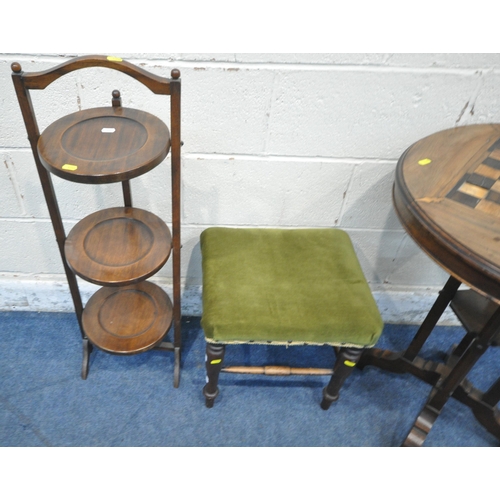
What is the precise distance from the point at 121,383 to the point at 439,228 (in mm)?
1306

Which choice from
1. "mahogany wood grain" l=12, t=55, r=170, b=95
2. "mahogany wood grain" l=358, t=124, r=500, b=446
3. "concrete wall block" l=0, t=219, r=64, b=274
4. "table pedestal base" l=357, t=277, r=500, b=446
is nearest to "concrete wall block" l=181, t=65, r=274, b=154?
"mahogany wood grain" l=12, t=55, r=170, b=95

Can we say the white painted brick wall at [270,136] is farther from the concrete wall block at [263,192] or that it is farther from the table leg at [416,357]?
the table leg at [416,357]

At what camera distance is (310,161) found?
4.84 ft

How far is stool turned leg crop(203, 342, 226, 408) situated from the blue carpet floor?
99 millimetres

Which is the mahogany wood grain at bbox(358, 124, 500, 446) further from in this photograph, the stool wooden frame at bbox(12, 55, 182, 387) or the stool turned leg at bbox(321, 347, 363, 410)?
the stool wooden frame at bbox(12, 55, 182, 387)

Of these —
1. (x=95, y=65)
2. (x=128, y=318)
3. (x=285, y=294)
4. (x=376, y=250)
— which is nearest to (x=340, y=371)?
(x=285, y=294)

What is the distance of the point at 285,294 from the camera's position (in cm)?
130

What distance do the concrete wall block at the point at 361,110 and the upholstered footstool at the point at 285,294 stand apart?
307 mm

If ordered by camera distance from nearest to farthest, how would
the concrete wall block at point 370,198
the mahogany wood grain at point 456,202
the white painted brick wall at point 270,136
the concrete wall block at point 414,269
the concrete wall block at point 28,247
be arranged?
1. the mahogany wood grain at point 456,202
2. the white painted brick wall at point 270,136
3. the concrete wall block at point 370,198
4. the concrete wall block at point 28,247
5. the concrete wall block at point 414,269

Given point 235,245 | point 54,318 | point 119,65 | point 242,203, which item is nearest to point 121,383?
point 54,318

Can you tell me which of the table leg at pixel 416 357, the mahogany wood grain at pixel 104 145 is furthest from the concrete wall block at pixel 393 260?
the mahogany wood grain at pixel 104 145

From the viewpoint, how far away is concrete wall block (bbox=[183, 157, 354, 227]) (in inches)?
58.3

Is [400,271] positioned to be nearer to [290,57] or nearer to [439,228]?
[439,228]

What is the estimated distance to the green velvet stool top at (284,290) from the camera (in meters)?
1.23
